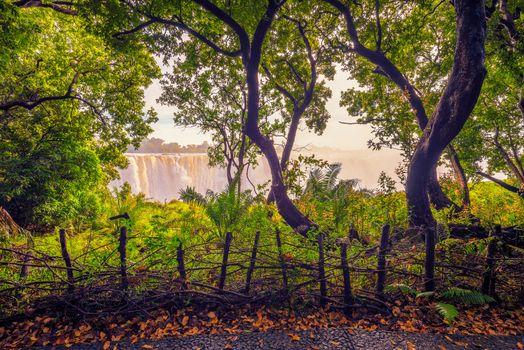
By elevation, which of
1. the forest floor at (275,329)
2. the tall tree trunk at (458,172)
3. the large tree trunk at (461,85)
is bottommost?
the forest floor at (275,329)

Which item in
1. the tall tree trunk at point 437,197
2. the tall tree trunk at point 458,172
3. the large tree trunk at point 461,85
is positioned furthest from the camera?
the tall tree trunk at point 458,172

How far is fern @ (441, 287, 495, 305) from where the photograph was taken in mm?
3172

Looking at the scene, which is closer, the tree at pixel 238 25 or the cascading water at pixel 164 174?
the tree at pixel 238 25

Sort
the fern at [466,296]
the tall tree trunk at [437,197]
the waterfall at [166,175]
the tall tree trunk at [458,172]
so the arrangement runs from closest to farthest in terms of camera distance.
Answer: the fern at [466,296] < the tall tree trunk at [437,197] < the tall tree trunk at [458,172] < the waterfall at [166,175]

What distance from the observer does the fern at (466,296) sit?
125 inches

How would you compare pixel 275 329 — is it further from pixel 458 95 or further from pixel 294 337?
pixel 458 95

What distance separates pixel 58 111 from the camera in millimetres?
10078

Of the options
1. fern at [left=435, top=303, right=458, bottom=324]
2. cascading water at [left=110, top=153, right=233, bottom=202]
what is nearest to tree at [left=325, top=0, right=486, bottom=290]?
fern at [left=435, top=303, right=458, bottom=324]

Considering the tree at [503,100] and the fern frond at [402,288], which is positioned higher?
the tree at [503,100]

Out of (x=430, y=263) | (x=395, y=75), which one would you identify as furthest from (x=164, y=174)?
(x=430, y=263)

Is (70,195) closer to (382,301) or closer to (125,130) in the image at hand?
(125,130)

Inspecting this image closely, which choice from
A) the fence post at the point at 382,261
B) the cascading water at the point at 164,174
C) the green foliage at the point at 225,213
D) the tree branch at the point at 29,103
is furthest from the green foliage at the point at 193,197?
the cascading water at the point at 164,174

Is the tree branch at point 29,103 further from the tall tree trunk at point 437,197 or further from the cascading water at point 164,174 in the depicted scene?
the cascading water at point 164,174

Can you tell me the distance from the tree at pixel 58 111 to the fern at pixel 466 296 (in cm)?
871
